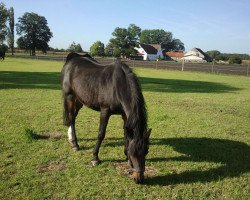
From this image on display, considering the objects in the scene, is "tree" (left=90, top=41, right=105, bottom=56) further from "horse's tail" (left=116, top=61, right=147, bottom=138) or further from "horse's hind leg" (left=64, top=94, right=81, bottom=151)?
"horse's tail" (left=116, top=61, right=147, bottom=138)

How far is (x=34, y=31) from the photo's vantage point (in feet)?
290

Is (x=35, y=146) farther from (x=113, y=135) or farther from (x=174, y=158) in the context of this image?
(x=174, y=158)

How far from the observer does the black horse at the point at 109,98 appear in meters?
4.41

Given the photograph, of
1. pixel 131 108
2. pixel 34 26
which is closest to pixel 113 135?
pixel 131 108

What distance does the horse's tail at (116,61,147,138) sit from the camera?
14.6ft

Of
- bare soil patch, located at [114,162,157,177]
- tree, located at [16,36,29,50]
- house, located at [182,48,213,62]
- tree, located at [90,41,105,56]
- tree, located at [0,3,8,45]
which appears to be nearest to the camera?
bare soil patch, located at [114,162,157,177]

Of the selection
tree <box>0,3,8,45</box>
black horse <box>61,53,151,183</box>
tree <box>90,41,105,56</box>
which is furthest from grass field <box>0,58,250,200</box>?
tree <box>90,41,105,56</box>

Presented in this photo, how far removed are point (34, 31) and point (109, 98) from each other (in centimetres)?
9043

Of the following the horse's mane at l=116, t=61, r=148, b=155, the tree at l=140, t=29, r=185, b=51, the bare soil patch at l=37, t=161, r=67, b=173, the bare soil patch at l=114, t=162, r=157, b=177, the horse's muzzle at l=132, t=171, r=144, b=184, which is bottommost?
the bare soil patch at l=37, t=161, r=67, b=173

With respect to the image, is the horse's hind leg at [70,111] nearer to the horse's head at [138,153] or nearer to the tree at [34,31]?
the horse's head at [138,153]

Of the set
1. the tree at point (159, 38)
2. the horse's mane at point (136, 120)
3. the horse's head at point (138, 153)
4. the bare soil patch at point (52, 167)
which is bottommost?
the bare soil patch at point (52, 167)

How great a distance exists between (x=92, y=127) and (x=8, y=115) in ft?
9.55

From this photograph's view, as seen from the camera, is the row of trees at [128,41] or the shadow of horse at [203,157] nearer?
the shadow of horse at [203,157]

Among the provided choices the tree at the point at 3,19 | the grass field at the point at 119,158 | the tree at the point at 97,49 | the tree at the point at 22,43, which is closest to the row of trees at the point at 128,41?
the tree at the point at 97,49
